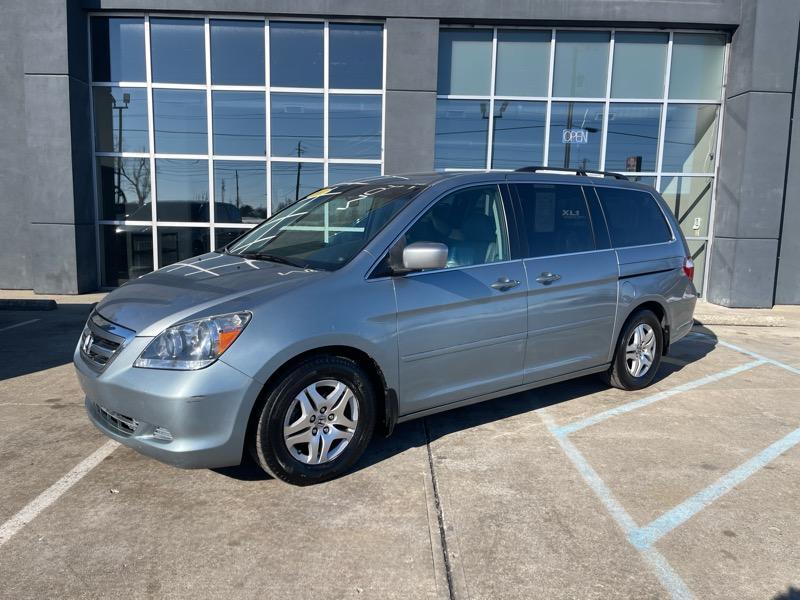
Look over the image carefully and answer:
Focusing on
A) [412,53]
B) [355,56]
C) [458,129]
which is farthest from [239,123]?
[458,129]

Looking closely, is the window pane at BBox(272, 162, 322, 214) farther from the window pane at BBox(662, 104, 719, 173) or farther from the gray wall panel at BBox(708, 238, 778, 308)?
the gray wall panel at BBox(708, 238, 778, 308)

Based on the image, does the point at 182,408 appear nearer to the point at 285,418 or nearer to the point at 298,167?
the point at 285,418

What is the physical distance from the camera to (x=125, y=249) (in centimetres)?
1108

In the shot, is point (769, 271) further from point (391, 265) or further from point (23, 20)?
point (23, 20)

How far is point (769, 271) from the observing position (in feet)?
34.4

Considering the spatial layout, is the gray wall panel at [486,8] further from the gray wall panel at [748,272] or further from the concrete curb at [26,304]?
the concrete curb at [26,304]

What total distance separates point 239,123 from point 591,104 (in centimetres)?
639

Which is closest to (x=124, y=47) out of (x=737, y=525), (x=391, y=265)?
(x=391, y=265)

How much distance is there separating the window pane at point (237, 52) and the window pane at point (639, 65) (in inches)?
251

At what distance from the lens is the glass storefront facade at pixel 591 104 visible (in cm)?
1083

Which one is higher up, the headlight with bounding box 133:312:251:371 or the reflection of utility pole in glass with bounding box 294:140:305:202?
the reflection of utility pole in glass with bounding box 294:140:305:202

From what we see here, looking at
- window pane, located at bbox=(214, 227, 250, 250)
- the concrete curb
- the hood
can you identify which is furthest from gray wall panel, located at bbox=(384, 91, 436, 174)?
the hood

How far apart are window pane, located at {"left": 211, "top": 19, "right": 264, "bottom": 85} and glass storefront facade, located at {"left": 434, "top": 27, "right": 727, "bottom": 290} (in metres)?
3.22

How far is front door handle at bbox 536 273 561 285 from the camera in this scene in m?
4.45
